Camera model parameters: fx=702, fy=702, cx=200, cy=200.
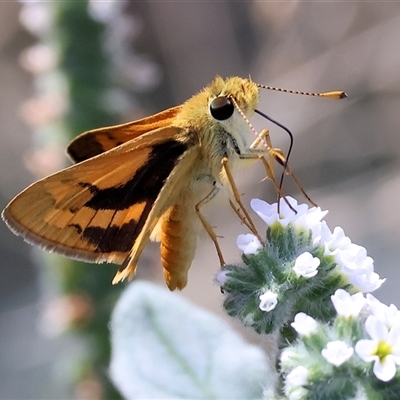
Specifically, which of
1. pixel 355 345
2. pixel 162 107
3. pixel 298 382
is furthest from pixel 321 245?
pixel 162 107

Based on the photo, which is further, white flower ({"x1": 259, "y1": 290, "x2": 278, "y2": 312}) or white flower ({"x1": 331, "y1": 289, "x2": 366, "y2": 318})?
white flower ({"x1": 259, "y1": 290, "x2": 278, "y2": 312})

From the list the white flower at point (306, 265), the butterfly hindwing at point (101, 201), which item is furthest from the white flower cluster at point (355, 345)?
the butterfly hindwing at point (101, 201)

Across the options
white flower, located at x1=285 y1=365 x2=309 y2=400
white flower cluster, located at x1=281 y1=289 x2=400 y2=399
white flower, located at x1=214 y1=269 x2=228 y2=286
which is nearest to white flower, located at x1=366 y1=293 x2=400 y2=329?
white flower cluster, located at x1=281 y1=289 x2=400 y2=399

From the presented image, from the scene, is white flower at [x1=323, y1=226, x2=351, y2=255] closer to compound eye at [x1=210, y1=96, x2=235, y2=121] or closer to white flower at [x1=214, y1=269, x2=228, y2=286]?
white flower at [x1=214, y1=269, x2=228, y2=286]

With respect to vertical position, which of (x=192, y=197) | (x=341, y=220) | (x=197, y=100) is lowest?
(x=341, y=220)

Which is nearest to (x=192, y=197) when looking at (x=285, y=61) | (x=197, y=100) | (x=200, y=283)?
(x=197, y=100)

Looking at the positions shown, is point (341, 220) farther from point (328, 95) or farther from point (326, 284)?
point (326, 284)

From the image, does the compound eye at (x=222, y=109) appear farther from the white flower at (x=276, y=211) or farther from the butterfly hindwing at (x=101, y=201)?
the white flower at (x=276, y=211)
